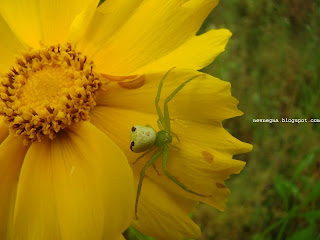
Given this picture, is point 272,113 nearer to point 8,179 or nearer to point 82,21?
point 82,21

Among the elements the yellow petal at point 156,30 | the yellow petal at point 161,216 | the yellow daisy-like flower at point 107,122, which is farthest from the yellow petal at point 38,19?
the yellow petal at point 161,216

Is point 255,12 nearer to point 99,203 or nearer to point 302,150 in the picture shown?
point 302,150

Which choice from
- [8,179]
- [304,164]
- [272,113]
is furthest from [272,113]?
[8,179]

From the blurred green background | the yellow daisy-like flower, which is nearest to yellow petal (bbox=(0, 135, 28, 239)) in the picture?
the yellow daisy-like flower

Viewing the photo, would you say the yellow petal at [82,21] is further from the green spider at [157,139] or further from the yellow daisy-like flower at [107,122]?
the green spider at [157,139]

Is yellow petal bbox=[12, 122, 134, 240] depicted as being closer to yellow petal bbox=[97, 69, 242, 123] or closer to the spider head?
the spider head

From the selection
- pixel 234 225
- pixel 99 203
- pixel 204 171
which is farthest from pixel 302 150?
pixel 99 203
